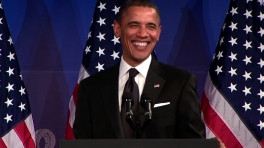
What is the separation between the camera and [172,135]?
210cm

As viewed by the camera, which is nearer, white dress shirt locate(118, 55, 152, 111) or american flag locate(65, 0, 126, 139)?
white dress shirt locate(118, 55, 152, 111)

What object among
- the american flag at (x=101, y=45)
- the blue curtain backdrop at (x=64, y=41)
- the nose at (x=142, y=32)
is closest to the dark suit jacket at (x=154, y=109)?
the nose at (x=142, y=32)

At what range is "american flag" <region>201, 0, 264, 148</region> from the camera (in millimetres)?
3639

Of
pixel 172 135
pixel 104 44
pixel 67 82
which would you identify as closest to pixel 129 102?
pixel 172 135

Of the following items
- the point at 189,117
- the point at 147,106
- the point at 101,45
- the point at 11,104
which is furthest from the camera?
the point at 101,45

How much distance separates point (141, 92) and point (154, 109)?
125 millimetres

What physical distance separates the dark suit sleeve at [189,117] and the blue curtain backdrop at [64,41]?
6.73 ft

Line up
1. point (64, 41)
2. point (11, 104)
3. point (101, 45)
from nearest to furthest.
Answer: point (11, 104) → point (101, 45) → point (64, 41)

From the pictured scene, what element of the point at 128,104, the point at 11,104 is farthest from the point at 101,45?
the point at 128,104

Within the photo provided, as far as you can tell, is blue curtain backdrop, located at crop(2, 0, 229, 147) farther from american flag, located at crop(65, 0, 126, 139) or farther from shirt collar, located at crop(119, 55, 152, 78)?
shirt collar, located at crop(119, 55, 152, 78)

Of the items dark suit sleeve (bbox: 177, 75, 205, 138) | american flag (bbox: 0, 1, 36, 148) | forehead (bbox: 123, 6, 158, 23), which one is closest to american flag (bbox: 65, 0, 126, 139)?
american flag (bbox: 0, 1, 36, 148)

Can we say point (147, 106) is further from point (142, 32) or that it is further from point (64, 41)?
point (64, 41)

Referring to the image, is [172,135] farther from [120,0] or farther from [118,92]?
[120,0]

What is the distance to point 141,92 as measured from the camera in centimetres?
216
